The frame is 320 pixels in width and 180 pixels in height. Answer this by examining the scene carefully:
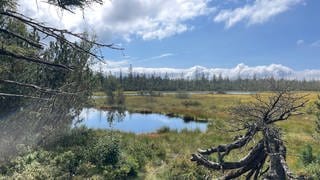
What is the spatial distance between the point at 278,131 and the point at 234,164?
91 cm

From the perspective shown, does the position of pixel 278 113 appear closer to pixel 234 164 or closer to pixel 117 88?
pixel 234 164

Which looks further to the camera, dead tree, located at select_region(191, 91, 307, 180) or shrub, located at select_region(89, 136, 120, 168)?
shrub, located at select_region(89, 136, 120, 168)

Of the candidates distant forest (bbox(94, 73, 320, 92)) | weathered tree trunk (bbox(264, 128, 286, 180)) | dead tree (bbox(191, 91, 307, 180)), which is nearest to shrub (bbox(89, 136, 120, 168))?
dead tree (bbox(191, 91, 307, 180))

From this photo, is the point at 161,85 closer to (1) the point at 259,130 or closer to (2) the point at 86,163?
(2) the point at 86,163

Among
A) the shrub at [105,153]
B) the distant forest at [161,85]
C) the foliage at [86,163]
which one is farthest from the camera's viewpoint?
the distant forest at [161,85]

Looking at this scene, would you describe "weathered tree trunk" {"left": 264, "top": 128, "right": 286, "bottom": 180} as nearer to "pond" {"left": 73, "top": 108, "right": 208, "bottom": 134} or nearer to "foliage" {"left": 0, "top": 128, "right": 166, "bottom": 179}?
Answer: "foliage" {"left": 0, "top": 128, "right": 166, "bottom": 179}

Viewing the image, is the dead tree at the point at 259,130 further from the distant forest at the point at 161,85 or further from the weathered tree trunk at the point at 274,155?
the distant forest at the point at 161,85

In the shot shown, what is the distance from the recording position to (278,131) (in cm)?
650

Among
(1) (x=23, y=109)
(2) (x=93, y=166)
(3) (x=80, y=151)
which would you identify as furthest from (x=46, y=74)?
(2) (x=93, y=166)

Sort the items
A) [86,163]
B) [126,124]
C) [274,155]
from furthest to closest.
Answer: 1. [126,124]
2. [86,163]
3. [274,155]

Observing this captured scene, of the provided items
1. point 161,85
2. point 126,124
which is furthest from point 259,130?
point 161,85

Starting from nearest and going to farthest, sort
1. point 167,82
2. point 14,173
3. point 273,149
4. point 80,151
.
Answer: point 273,149, point 14,173, point 80,151, point 167,82

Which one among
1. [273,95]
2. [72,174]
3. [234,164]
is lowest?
[72,174]

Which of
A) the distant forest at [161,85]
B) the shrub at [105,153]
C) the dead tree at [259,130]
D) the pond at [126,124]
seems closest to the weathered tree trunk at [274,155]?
the dead tree at [259,130]
